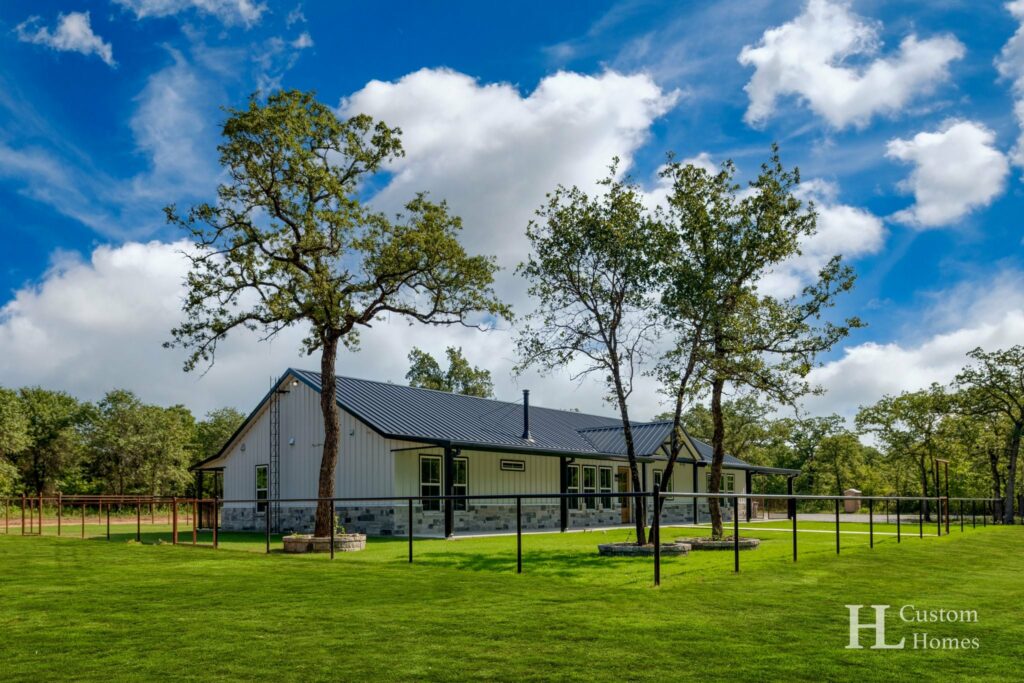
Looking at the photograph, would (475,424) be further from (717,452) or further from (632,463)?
(632,463)

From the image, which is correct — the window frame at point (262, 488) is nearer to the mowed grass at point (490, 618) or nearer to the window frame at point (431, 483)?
the window frame at point (431, 483)

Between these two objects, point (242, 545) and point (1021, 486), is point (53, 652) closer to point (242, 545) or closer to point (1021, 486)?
point (242, 545)

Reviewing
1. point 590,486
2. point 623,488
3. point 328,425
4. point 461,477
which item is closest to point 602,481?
point 590,486

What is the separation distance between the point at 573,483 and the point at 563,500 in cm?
356

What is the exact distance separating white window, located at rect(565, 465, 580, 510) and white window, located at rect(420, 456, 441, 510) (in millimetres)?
5809

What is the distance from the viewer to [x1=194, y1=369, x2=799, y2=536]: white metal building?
2394cm

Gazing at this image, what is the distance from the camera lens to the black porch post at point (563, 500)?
26.5 meters

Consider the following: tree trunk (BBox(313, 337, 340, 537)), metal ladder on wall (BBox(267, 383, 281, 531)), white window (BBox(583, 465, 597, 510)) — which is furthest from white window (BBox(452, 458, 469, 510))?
white window (BBox(583, 465, 597, 510))

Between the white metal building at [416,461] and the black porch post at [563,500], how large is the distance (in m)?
0.05

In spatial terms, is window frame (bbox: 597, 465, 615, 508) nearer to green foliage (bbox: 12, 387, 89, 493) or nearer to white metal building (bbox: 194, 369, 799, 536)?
white metal building (bbox: 194, 369, 799, 536)

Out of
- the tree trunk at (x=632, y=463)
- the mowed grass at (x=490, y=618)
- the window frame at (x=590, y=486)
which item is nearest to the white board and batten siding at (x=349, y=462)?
the window frame at (x=590, y=486)

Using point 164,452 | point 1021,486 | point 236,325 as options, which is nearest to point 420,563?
point 236,325

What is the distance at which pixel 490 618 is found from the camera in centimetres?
798

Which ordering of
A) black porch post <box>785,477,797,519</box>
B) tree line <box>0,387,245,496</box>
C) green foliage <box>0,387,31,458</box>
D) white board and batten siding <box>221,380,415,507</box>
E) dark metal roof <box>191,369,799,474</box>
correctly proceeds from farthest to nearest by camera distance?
tree line <box>0,387,245,496</box> → green foliage <box>0,387,31,458</box> → dark metal roof <box>191,369,799,474</box> → white board and batten siding <box>221,380,415,507</box> → black porch post <box>785,477,797,519</box>
